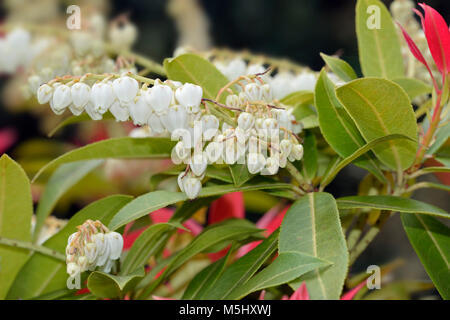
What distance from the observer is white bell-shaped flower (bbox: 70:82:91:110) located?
48 cm

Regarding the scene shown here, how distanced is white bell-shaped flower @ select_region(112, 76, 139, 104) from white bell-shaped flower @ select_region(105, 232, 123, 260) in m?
0.12

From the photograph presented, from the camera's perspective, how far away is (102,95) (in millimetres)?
470

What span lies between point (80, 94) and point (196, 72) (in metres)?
0.12

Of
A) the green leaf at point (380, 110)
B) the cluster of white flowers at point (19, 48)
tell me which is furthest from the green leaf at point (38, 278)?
the cluster of white flowers at point (19, 48)

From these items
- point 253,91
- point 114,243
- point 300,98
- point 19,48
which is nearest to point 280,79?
point 300,98

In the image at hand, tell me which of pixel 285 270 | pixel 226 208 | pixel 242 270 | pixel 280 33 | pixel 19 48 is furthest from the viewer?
pixel 280 33

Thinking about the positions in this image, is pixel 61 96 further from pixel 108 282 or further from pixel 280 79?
pixel 280 79

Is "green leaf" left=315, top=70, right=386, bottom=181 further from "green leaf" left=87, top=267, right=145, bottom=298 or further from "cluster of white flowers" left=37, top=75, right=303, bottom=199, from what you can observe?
"green leaf" left=87, top=267, right=145, bottom=298

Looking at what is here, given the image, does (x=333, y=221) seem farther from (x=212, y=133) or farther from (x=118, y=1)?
(x=118, y=1)

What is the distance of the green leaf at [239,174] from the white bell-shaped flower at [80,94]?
142 mm

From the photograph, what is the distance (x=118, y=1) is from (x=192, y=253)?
84.4 inches

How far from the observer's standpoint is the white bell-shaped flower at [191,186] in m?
0.50
